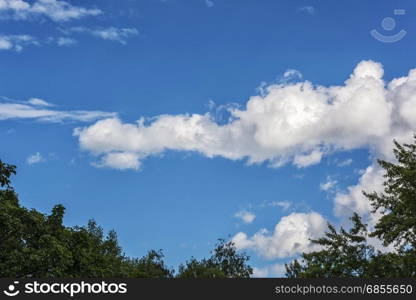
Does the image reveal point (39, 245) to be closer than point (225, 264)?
Yes

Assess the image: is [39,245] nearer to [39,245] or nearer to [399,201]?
[39,245]

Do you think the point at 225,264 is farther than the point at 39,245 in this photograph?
Yes

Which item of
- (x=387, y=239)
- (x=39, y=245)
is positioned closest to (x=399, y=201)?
(x=387, y=239)

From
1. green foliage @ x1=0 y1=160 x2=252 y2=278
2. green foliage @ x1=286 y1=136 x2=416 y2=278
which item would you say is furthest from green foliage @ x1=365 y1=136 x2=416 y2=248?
green foliage @ x1=0 y1=160 x2=252 y2=278

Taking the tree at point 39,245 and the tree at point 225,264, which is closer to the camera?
the tree at point 39,245

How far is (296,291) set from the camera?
22875 millimetres

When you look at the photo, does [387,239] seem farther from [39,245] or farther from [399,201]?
[39,245]

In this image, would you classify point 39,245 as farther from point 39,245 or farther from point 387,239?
point 387,239

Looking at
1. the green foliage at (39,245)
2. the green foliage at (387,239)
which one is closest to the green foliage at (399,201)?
the green foliage at (387,239)

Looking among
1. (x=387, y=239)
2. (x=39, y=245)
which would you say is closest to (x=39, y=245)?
(x=39, y=245)

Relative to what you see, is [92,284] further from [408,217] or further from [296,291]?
[408,217]

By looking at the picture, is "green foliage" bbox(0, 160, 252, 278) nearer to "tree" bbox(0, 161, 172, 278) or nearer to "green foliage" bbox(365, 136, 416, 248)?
"tree" bbox(0, 161, 172, 278)

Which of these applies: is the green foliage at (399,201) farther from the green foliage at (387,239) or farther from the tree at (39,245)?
the tree at (39,245)

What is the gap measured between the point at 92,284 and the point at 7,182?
57.7 ft
